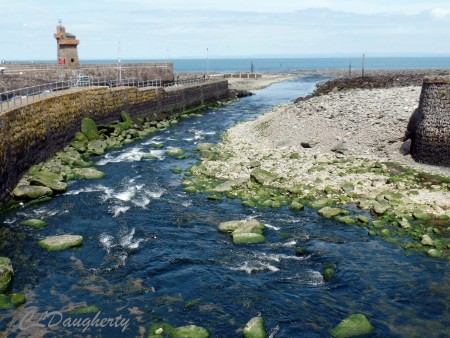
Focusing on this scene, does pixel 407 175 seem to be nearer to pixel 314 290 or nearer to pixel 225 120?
pixel 314 290

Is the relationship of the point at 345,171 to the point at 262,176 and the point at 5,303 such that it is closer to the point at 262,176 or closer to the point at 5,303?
the point at 262,176

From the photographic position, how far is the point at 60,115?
32.7m

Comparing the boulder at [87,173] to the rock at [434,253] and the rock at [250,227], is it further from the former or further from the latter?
the rock at [434,253]

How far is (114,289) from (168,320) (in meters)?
2.51

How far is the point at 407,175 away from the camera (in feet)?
78.5

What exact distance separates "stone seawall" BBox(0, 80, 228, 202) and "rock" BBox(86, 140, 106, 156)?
6.19 feet

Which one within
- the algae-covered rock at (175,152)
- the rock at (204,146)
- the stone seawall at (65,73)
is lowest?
the algae-covered rock at (175,152)

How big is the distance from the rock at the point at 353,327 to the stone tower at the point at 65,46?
171ft

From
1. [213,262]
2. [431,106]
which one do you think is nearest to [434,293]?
[213,262]

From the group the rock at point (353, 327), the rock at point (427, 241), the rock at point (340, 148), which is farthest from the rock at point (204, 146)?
the rock at point (353, 327)

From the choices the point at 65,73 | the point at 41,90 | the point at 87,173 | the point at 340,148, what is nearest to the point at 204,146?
the point at 340,148

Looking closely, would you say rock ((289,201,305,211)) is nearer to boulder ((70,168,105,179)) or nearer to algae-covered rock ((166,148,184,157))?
boulder ((70,168,105,179))

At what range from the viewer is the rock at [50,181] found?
22.8 m

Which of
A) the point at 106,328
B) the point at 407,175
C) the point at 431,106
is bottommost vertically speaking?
the point at 106,328
